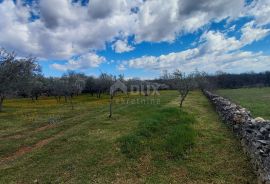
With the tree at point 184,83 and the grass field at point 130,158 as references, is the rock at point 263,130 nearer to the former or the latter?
the grass field at point 130,158

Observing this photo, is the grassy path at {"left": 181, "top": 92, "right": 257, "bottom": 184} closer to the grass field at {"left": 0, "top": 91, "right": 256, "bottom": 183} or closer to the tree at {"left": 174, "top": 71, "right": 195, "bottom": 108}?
the grass field at {"left": 0, "top": 91, "right": 256, "bottom": 183}

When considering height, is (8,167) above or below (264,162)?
below

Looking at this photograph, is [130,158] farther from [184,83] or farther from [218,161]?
[184,83]

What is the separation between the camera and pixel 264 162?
8359 millimetres

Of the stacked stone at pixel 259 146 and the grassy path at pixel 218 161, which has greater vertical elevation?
the stacked stone at pixel 259 146

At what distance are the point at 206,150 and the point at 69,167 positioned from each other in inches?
288

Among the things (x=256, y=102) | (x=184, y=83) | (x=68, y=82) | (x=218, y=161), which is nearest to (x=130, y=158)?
(x=218, y=161)

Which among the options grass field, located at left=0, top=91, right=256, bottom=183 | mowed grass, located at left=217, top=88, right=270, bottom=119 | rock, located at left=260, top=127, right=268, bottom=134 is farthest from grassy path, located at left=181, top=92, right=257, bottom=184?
mowed grass, located at left=217, top=88, right=270, bottom=119

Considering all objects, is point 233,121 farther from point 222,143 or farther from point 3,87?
point 3,87

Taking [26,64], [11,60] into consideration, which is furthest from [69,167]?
[26,64]

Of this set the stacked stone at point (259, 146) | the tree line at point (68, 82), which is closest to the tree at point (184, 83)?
the tree line at point (68, 82)

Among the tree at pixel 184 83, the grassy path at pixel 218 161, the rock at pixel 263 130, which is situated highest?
the tree at pixel 184 83

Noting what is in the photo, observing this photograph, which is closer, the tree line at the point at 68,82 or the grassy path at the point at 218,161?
the grassy path at the point at 218,161

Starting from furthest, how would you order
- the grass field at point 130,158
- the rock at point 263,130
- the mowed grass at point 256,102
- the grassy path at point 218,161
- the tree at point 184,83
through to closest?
the tree at point 184,83
the mowed grass at point 256,102
the rock at point 263,130
the grass field at point 130,158
the grassy path at point 218,161
